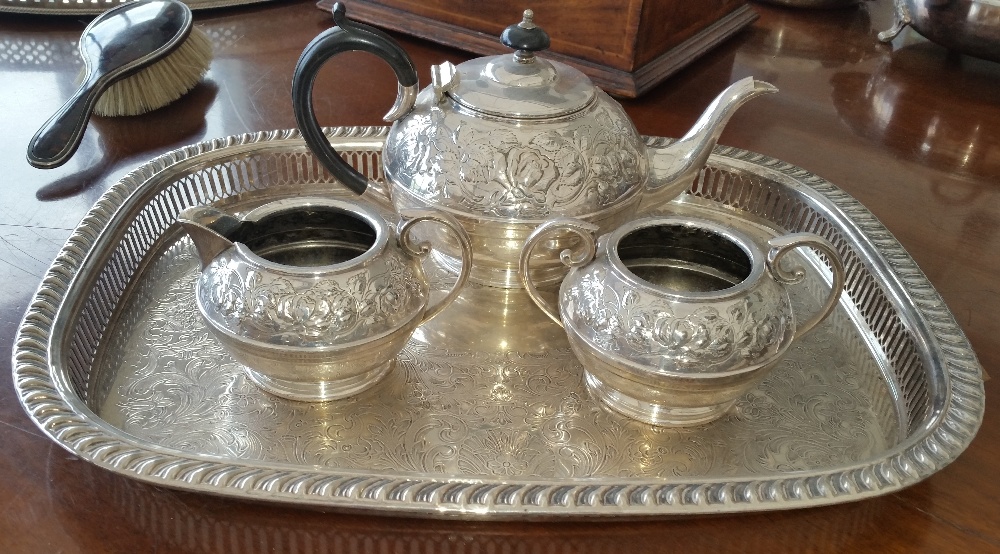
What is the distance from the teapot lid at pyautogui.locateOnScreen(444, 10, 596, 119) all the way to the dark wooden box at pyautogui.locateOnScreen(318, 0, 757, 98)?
0.30 metres

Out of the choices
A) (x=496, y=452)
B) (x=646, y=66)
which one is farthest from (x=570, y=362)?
(x=646, y=66)

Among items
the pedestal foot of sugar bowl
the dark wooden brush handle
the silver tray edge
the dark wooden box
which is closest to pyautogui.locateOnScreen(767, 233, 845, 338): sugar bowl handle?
the pedestal foot of sugar bowl

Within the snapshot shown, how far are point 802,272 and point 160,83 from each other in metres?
0.63

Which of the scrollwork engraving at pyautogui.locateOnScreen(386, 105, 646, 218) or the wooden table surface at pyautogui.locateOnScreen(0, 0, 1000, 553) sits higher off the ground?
the scrollwork engraving at pyautogui.locateOnScreen(386, 105, 646, 218)

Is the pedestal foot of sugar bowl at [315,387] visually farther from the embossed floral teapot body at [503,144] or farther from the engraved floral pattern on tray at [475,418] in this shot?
the embossed floral teapot body at [503,144]

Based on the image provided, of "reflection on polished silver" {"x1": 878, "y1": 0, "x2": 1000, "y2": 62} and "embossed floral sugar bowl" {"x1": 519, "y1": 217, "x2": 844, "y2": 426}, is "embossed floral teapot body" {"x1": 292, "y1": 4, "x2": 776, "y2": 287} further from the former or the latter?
"reflection on polished silver" {"x1": 878, "y1": 0, "x2": 1000, "y2": 62}

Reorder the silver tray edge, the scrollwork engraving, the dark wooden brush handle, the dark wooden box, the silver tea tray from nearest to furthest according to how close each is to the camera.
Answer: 1. the silver tea tray
2. the scrollwork engraving
3. the dark wooden brush handle
4. the dark wooden box
5. the silver tray edge

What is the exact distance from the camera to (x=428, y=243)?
1.65 ft

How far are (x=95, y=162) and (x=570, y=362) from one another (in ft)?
1.53

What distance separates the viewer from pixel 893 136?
2.93ft

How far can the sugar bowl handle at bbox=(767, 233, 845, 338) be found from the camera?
467 mm

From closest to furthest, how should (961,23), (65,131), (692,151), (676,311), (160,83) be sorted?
(676,311) → (692,151) → (65,131) → (160,83) → (961,23)

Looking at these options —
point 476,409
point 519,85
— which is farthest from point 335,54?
point 476,409

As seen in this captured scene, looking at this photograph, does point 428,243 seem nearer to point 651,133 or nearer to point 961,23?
point 651,133
